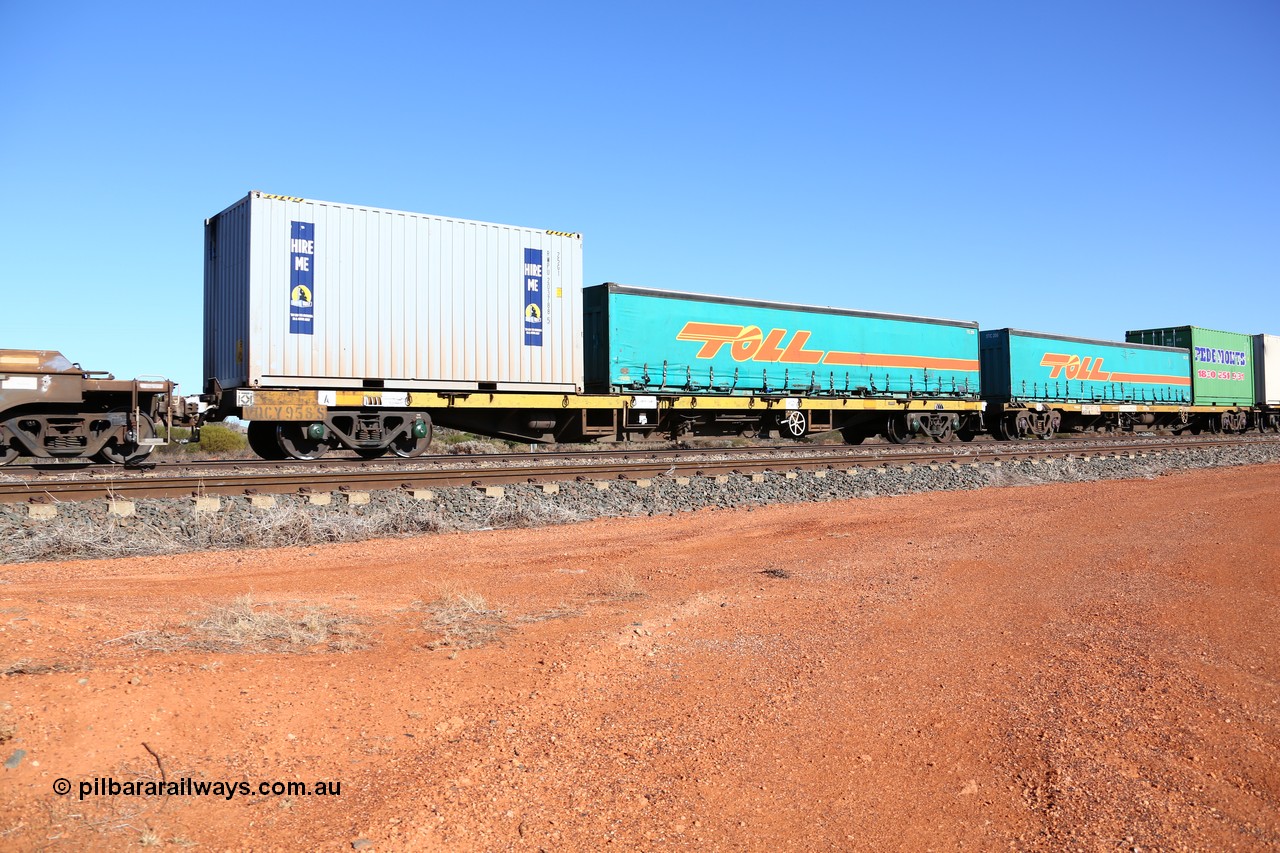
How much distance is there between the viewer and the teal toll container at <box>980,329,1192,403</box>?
27.8 meters

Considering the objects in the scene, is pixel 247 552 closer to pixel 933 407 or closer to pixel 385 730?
pixel 385 730

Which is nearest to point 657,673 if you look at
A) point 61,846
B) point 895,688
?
point 895,688

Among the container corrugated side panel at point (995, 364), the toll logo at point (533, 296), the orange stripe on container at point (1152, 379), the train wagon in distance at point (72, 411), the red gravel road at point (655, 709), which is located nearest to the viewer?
the red gravel road at point (655, 709)

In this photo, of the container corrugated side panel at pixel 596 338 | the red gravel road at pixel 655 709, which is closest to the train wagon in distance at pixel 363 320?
the container corrugated side panel at pixel 596 338

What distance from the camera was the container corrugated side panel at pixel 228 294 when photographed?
13266 mm

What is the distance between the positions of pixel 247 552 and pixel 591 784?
6042 millimetres

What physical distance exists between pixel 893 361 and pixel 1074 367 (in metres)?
10.3

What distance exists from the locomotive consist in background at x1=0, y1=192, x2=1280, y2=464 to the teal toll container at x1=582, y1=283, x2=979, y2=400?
5 centimetres

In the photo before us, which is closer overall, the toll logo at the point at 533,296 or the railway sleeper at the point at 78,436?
the railway sleeper at the point at 78,436

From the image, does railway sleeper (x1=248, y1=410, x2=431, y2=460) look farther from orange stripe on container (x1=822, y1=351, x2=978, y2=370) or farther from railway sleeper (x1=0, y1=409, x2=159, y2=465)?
orange stripe on container (x1=822, y1=351, x2=978, y2=370)

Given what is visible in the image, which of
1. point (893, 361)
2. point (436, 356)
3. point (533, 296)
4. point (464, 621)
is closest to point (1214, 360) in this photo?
point (893, 361)

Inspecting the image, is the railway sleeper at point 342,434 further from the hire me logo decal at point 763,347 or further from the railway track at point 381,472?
the hire me logo decal at point 763,347

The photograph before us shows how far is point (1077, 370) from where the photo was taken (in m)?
29.8

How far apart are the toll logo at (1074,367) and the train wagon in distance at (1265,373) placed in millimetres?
11844
